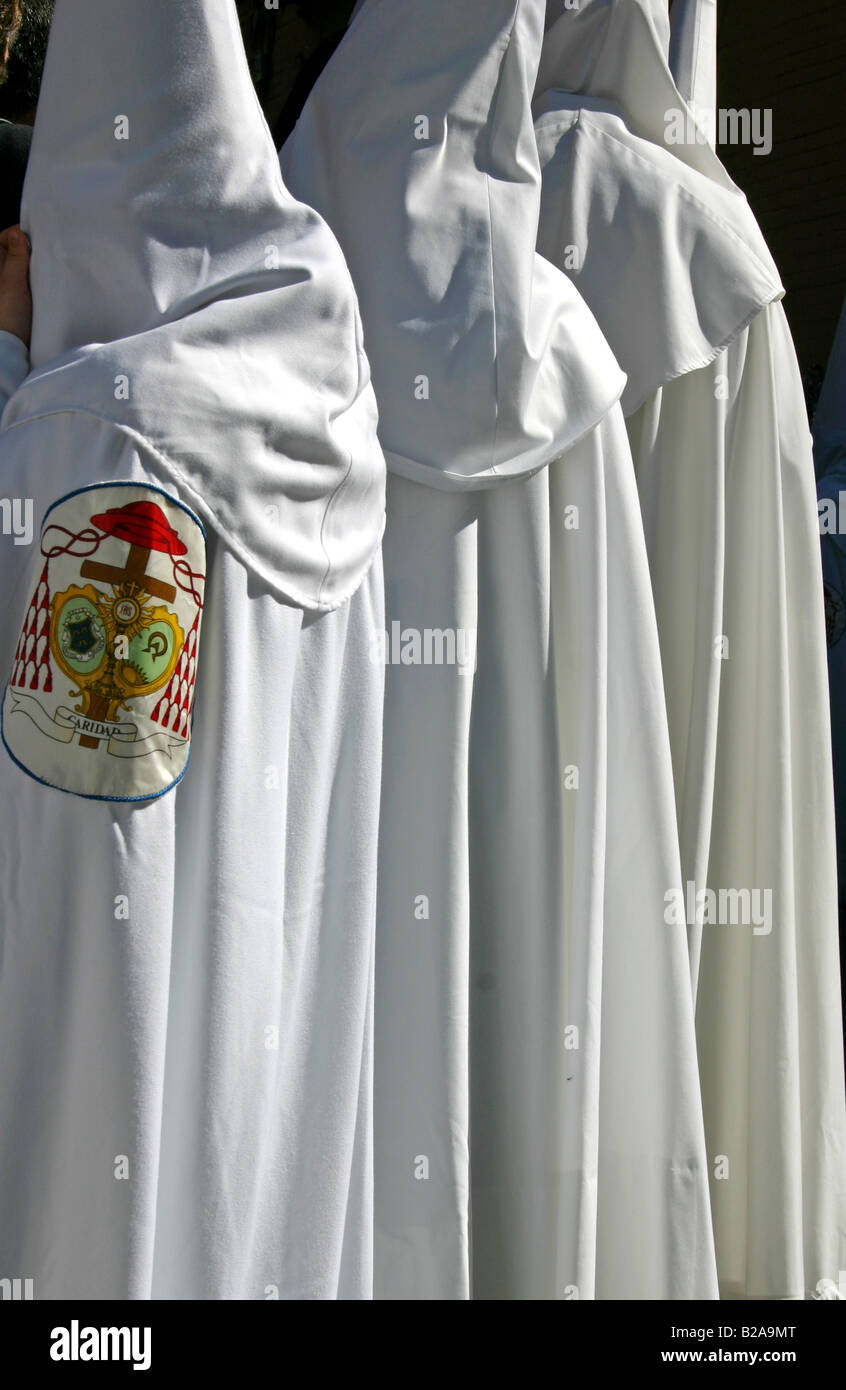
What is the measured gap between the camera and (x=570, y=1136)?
1.65 meters

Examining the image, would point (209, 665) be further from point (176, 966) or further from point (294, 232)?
point (294, 232)

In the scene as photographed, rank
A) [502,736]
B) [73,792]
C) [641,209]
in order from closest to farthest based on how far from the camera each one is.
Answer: [73,792]
[502,736]
[641,209]

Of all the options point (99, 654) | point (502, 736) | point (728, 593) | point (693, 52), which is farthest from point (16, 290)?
point (693, 52)

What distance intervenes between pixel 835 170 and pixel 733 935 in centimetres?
381

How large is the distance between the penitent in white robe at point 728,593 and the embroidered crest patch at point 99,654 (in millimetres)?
1015

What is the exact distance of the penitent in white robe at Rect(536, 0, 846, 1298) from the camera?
2004 mm

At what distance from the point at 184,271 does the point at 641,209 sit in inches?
Answer: 37.7

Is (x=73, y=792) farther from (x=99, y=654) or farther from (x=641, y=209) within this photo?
(x=641, y=209)

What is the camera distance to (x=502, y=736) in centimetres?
171

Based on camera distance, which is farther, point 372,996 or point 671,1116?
point 671,1116

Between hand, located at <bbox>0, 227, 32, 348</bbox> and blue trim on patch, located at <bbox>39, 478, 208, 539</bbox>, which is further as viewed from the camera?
hand, located at <bbox>0, 227, 32, 348</bbox>

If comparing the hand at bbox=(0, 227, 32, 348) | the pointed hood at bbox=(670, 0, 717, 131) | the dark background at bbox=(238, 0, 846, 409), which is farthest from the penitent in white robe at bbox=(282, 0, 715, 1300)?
the dark background at bbox=(238, 0, 846, 409)

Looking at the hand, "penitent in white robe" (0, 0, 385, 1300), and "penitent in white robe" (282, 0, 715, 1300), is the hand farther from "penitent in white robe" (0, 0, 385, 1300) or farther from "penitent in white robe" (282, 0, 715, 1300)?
"penitent in white robe" (282, 0, 715, 1300)
